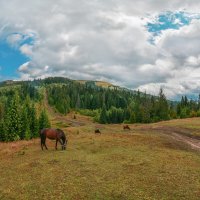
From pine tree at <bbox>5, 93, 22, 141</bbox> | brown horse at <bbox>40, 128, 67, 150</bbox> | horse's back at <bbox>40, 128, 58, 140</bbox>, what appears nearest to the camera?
brown horse at <bbox>40, 128, 67, 150</bbox>

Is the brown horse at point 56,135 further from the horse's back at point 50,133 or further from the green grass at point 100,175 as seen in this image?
the green grass at point 100,175

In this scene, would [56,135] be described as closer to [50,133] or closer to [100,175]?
[50,133]

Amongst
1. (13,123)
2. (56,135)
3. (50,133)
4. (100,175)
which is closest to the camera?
(100,175)

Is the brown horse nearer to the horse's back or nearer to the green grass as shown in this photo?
the horse's back

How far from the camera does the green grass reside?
752 inches

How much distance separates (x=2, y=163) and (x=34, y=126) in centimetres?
6180

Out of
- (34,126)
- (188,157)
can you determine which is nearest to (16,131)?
(34,126)

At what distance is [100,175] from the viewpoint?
77.0 ft

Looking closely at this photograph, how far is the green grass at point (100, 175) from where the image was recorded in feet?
62.7

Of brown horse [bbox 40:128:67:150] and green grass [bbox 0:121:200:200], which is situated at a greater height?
brown horse [bbox 40:128:67:150]

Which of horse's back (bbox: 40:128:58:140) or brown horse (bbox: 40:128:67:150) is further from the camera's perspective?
horse's back (bbox: 40:128:58:140)

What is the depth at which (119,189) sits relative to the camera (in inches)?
779

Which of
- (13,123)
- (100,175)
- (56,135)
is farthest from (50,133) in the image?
(13,123)

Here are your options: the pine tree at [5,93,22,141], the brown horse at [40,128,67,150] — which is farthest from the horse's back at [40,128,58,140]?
the pine tree at [5,93,22,141]
